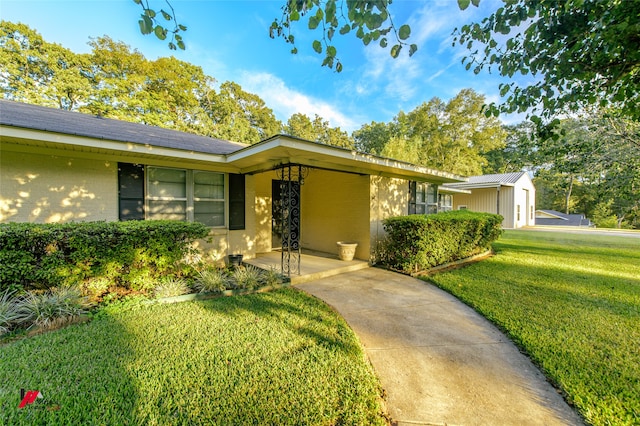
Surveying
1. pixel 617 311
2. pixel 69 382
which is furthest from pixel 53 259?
pixel 617 311

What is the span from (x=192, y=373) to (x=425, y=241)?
5.48 m

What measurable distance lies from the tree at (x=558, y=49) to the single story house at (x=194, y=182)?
108 inches

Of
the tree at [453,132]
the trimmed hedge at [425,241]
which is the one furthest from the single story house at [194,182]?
the tree at [453,132]

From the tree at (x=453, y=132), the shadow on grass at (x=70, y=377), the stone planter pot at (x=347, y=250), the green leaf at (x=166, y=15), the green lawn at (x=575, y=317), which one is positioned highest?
the tree at (x=453, y=132)

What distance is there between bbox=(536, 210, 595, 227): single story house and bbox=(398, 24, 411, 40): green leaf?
112 ft

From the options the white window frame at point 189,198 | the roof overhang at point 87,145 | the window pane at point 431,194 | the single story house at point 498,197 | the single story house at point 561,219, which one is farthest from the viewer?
the single story house at point 561,219

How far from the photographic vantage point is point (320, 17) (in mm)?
1999

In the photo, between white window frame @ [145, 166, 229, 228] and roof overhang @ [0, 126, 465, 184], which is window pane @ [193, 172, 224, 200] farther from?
roof overhang @ [0, 126, 465, 184]

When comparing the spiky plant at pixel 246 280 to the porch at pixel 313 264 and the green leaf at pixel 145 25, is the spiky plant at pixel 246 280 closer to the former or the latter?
the porch at pixel 313 264

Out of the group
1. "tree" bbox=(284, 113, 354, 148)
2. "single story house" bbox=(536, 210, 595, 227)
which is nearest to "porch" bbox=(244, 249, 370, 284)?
"tree" bbox=(284, 113, 354, 148)

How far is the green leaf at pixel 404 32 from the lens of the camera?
1.95 metres

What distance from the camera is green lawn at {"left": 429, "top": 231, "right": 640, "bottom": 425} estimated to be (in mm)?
2238

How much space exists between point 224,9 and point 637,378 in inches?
342

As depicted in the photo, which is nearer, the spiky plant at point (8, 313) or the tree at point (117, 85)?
the spiky plant at point (8, 313)
